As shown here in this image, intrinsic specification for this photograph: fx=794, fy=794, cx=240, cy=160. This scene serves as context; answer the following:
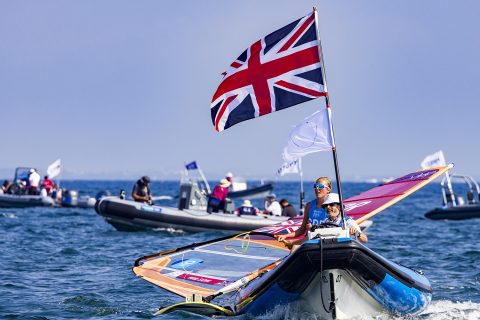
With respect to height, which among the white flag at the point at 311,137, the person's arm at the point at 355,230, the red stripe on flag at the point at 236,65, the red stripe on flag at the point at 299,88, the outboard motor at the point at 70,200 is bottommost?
the person's arm at the point at 355,230

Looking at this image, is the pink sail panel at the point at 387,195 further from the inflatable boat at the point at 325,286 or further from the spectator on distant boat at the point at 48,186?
the spectator on distant boat at the point at 48,186

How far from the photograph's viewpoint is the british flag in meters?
10.5

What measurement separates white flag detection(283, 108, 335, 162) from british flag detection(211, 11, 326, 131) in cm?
31

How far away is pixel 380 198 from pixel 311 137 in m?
5.64

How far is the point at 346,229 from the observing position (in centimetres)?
962

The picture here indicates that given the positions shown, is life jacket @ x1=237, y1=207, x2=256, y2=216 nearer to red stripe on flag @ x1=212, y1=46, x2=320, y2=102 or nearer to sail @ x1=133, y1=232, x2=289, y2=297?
sail @ x1=133, y1=232, x2=289, y2=297

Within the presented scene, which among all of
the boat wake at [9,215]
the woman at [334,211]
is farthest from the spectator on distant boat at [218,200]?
the woman at [334,211]

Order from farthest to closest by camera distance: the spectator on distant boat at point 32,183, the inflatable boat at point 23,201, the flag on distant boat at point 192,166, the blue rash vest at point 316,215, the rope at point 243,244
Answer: the spectator on distant boat at point 32,183 → the inflatable boat at point 23,201 → the flag on distant boat at point 192,166 → the rope at point 243,244 → the blue rash vest at point 316,215

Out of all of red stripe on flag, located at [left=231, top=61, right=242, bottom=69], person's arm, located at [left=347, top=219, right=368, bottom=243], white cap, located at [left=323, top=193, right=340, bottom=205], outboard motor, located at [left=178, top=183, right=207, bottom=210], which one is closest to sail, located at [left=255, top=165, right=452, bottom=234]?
person's arm, located at [left=347, top=219, right=368, bottom=243]

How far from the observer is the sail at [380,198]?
47.1 feet

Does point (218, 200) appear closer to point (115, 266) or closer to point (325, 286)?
point (115, 266)

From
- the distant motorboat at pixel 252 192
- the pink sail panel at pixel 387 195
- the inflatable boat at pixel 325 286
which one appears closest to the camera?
the inflatable boat at pixel 325 286

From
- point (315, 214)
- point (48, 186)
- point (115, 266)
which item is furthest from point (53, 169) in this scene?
point (315, 214)

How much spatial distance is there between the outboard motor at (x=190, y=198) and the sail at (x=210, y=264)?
1162cm
